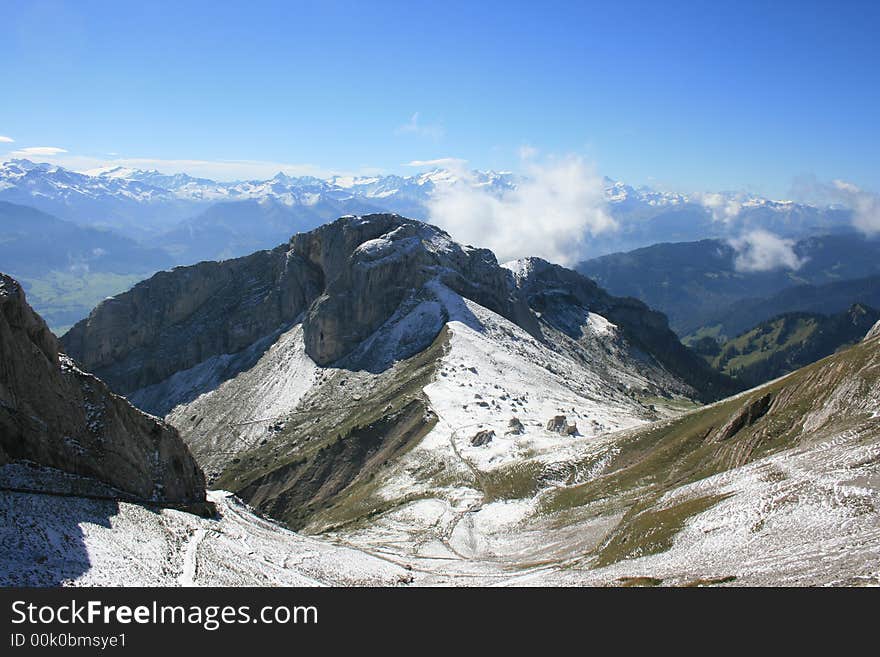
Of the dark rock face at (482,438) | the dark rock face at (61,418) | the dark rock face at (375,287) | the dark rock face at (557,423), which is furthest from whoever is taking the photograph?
the dark rock face at (375,287)

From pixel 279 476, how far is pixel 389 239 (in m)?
92.6

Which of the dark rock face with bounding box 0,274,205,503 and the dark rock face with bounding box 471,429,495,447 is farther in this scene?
the dark rock face with bounding box 471,429,495,447

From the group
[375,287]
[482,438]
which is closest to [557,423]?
[482,438]

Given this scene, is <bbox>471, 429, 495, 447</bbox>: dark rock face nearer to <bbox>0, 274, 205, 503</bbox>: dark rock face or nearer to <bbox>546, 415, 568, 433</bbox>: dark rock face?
<bbox>546, 415, 568, 433</bbox>: dark rock face

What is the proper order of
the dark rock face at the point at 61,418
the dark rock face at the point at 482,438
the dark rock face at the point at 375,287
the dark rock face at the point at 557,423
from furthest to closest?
1. the dark rock face at the point at 375,287
2. the dark rock face at the point at 557,423
3. the dark rock face at the point at 482,438
4. the dark rock face at the point at 61,418

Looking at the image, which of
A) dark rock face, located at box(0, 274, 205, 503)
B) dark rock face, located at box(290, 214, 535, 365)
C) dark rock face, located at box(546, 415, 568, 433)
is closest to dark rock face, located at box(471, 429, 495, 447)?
dark rock face, located at box(546, 415, 568, 433)

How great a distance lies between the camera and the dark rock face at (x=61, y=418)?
4456cm

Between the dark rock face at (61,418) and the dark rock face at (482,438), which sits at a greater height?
the dark rock face at (61,418)

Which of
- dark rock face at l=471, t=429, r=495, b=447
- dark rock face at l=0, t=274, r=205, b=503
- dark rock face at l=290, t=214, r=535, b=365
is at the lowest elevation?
dark rock face at l=471, t=429, r=495, b=447

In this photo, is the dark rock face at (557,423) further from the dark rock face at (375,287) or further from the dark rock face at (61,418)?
the dark rock face at (375,287)

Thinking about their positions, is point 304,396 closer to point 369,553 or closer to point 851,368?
point 369,553

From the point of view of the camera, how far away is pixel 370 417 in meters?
133

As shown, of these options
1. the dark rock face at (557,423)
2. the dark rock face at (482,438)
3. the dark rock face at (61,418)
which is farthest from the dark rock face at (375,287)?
the dark rock face at (61,418)

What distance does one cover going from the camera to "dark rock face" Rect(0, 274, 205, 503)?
44562 millimetres
